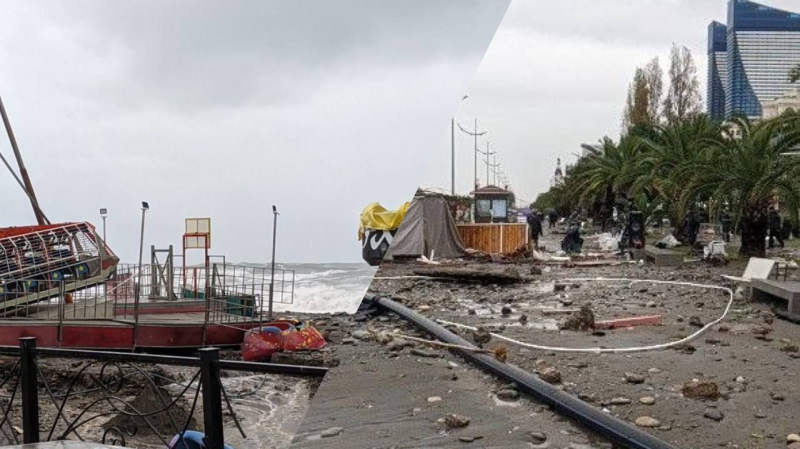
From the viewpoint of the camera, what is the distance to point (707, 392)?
2.02 m

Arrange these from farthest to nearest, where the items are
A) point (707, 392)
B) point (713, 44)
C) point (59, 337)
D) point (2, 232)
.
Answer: point (59, 337) → point (2, 232) → point (713, 44) → point (707, 392)

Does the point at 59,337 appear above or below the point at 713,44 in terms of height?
below

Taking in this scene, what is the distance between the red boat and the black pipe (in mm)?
234

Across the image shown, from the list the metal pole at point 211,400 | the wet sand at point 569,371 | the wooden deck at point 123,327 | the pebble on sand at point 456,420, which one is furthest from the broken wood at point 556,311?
the metal pole at point 211,400

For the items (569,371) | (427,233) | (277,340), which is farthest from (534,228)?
(277,340)

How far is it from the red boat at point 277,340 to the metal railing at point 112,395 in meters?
0.15

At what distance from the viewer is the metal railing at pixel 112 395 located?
2.04 m

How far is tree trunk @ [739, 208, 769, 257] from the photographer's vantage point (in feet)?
7.39

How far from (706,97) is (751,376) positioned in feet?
2.91

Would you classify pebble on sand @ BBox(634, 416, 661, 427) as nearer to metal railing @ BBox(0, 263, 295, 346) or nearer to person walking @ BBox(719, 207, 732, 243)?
person walking @ BBox(719, 207, 732, 243)

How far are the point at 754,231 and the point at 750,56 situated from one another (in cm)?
52

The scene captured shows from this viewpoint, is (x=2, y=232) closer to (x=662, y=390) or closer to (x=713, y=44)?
(x=662, y=390)

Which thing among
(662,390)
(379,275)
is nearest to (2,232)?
(379,275)

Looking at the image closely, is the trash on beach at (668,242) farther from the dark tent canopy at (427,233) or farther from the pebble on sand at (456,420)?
the pebble on sand at (456,420)
